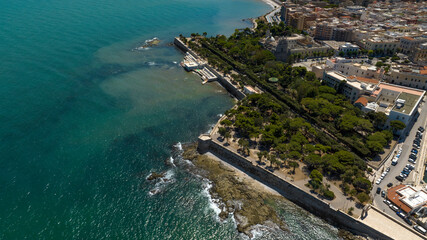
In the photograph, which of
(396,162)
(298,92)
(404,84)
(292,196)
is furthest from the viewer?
(404,84)

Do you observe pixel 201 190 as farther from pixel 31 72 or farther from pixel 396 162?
pixel 31 72

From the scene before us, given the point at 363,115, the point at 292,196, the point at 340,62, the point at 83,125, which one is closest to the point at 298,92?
the point at 363,115

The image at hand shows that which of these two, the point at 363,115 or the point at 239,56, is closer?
the point at 363,115

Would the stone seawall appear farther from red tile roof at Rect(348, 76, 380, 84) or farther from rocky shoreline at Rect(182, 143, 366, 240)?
red tile roof at Rect(348, 76, 380, 84)

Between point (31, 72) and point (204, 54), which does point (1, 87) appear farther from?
point (204, 54)

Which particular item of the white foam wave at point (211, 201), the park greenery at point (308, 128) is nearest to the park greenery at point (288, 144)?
the park greenery at point (308, 128)

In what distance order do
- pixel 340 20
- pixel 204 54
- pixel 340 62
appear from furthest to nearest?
1. pixel 340 20
2. pixel 204 54
3. pixel 340 62

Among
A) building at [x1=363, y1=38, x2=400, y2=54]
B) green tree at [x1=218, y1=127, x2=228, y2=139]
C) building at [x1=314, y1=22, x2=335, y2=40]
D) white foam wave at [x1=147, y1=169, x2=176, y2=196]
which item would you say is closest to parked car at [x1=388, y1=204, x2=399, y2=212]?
green tree at [x1=218, y1=127, x2=228, y2=139]

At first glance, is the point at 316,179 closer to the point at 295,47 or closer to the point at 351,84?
the point at 351,84
